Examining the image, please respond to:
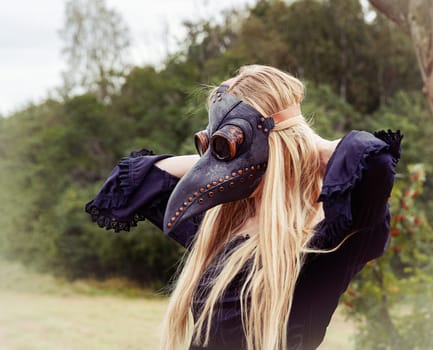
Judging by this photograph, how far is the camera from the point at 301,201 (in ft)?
4.80

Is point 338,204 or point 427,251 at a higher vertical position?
point 338,204

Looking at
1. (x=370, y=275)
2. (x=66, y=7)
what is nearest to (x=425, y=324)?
(x=370, y=275)

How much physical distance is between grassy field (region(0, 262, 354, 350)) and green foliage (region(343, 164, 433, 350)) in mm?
569

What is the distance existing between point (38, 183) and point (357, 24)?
742 cm

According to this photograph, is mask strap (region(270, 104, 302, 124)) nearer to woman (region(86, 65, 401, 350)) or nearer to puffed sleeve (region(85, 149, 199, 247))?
woman (region(86, 65, 401, 350))

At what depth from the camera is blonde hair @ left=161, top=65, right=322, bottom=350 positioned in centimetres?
138

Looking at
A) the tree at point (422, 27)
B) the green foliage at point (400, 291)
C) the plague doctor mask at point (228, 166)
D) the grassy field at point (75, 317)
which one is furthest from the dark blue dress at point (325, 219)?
the green foliage at point (400, 291)

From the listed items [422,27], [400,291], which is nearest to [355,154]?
[422,27]

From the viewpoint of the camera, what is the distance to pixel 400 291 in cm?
494

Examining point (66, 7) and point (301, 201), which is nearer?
point (301, 201)

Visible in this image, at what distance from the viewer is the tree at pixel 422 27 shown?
102 inches

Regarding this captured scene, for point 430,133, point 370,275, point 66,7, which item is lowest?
point 430,133

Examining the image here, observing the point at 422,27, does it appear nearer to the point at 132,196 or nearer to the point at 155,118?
the point at 132,196

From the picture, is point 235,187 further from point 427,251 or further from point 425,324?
point 427,251
